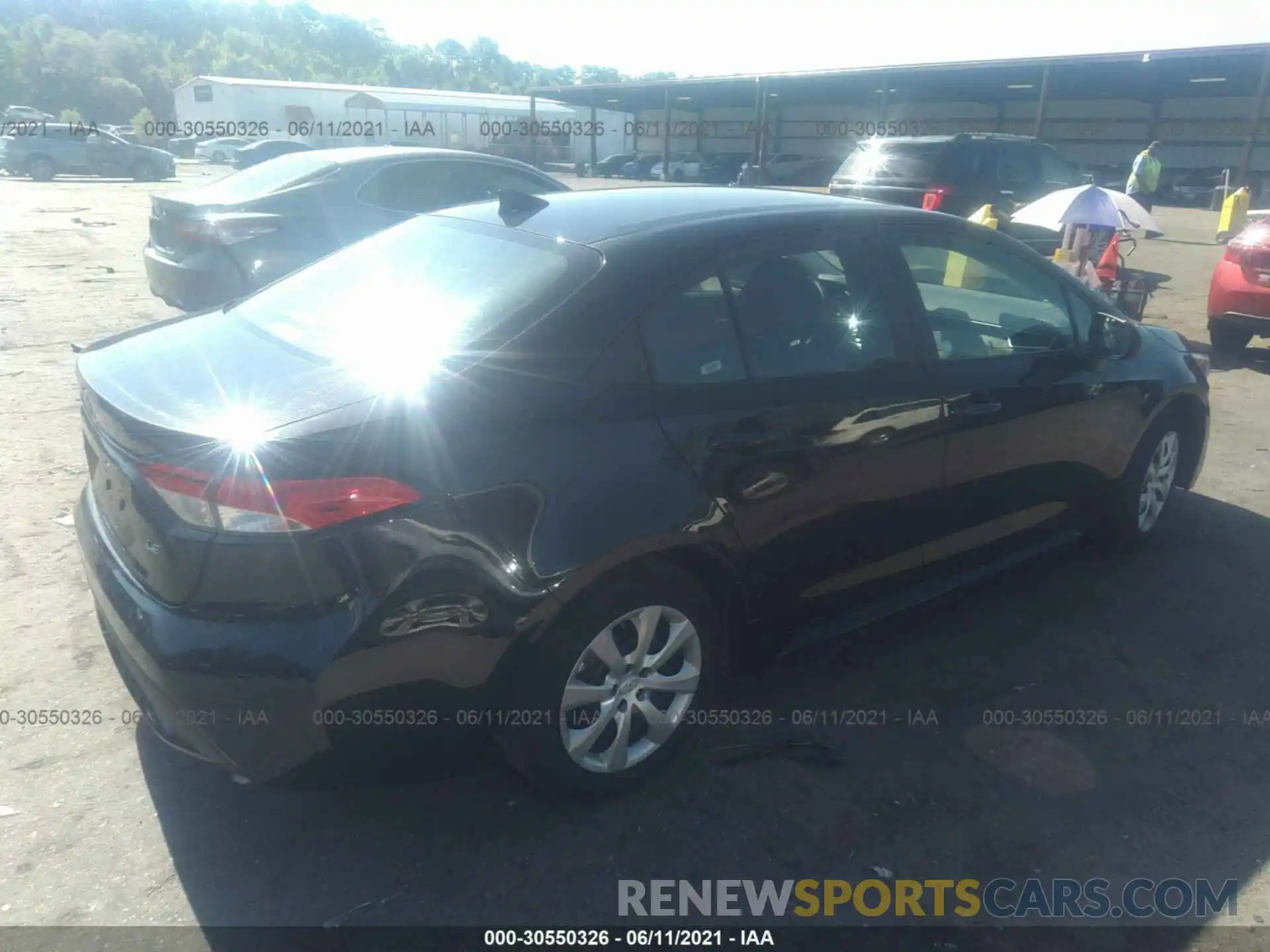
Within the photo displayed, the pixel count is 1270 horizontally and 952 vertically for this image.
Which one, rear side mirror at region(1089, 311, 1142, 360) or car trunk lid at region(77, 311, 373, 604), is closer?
car trunk lid at region(77, 311, 373, 604)

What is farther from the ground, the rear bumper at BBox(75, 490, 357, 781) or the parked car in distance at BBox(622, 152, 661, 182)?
the rear bumper at BBox(75, 490, 357, 781)

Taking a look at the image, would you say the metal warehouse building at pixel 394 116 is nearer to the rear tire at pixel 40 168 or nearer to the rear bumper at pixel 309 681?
the rear tire at pixel 40 168

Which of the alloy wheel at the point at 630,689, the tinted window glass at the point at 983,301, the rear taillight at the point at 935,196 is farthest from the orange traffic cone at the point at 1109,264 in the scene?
the alloy wheel at the point at 630,689

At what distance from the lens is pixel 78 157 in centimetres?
3416

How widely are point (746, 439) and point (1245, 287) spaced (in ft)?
24.5

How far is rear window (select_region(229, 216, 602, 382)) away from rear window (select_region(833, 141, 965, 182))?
10.4m

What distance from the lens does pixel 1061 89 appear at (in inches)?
1601

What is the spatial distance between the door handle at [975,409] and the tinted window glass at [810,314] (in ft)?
1.17

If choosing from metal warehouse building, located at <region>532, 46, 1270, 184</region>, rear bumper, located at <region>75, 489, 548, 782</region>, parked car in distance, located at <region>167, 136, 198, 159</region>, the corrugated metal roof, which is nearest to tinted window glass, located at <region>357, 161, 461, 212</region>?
rear bumper, located at <region>75, 489, 548, 782</region>

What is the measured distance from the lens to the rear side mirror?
4.32 metres

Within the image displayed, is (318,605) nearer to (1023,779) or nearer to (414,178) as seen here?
(1023,779)

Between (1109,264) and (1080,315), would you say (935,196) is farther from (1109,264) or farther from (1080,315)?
(1080,315)

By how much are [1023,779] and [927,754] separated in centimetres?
30

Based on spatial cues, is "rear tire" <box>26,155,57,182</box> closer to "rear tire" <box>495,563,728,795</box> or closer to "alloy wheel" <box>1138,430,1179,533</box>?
"alloy wheel" <box>1138,430,1179,533</box>
